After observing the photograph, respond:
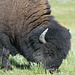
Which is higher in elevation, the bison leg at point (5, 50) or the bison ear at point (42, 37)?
the bison ear at point (42, 37)

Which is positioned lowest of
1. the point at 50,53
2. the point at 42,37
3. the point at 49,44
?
the point at 50,53

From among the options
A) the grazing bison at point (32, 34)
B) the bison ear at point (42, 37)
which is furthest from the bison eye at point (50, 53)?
the bison ear at point (42, 37)

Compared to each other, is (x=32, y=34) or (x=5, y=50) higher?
(x=32, y=34)

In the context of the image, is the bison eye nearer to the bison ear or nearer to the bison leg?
the bison ear

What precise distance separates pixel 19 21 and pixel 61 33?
4.26 feet

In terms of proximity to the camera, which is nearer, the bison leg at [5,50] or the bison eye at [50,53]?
the bison eye at [50,53]

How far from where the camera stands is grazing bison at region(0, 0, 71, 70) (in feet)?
19.7

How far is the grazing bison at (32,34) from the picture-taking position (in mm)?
6016

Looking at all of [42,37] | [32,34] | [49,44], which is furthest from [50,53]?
[32,34]

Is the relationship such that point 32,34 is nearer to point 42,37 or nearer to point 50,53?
point 42,37

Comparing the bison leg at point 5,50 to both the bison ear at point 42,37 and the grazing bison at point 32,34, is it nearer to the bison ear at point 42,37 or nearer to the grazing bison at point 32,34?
the grazing bison at point 32,34

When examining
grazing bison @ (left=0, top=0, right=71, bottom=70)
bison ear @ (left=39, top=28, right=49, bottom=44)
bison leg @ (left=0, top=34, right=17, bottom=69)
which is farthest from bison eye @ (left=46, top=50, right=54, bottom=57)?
bison leg @ (left=0, top=34, right=17, bottom=69)

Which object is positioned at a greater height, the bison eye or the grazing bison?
the grazing bison

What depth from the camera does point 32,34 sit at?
6316 millimetres
